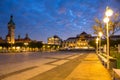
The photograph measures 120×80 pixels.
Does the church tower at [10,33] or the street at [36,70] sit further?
the church tower at [10,33]

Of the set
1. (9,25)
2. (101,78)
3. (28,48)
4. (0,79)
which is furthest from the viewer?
(9,25)

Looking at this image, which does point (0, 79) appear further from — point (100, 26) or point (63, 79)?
point (100, 26)

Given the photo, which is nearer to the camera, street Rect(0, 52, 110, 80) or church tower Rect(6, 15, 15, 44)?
street Rect(0, 52, 110, 80)

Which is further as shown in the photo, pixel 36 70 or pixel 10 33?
pixel 10 33

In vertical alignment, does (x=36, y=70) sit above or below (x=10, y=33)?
below

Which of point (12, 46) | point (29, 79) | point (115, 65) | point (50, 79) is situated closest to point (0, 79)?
point (29, 79)

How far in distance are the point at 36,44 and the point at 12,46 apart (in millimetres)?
16593

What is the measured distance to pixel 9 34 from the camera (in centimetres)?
19600

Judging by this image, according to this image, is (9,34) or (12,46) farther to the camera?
(9,34)

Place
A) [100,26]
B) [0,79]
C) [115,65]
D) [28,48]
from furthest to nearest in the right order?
1. [28,48]
2. [100,26]
3. [115,65]
4. [0,79]

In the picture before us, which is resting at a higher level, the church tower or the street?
the church tower

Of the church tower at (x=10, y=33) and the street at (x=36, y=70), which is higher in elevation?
the church tower at (x=10, y=33)

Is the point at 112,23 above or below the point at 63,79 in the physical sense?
above

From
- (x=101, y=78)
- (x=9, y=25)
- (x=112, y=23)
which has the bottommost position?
(x=101, y=78)
